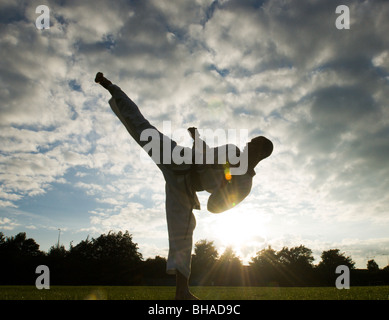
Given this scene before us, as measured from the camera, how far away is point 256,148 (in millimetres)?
3822

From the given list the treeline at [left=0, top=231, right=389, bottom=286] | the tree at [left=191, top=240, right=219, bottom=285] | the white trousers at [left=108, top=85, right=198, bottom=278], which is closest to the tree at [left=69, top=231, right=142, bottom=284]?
the treeline at [left=0, top=231, right=389, bottom=286]

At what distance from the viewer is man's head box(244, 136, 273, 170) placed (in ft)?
12.5

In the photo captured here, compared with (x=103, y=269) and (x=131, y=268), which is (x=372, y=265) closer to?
(x=131, y=268)

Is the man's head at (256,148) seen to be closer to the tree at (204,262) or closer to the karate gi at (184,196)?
the karate gi at (184,196)

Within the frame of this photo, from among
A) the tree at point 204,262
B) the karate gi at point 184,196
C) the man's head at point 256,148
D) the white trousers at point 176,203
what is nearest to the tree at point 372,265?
the tree at point 204,262

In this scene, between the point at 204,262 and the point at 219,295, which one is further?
the point at 204,262

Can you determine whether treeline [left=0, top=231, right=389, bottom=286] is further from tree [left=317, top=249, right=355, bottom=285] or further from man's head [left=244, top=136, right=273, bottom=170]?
man's head [left=244, top=136, right=273, bottom=170]

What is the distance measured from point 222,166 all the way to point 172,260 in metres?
1.38

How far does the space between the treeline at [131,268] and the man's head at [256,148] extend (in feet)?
155

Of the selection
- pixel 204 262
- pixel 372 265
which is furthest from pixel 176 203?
pixel 372 265

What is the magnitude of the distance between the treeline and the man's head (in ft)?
155

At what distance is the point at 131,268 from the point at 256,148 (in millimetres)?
55502

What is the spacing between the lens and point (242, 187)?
3777mm
